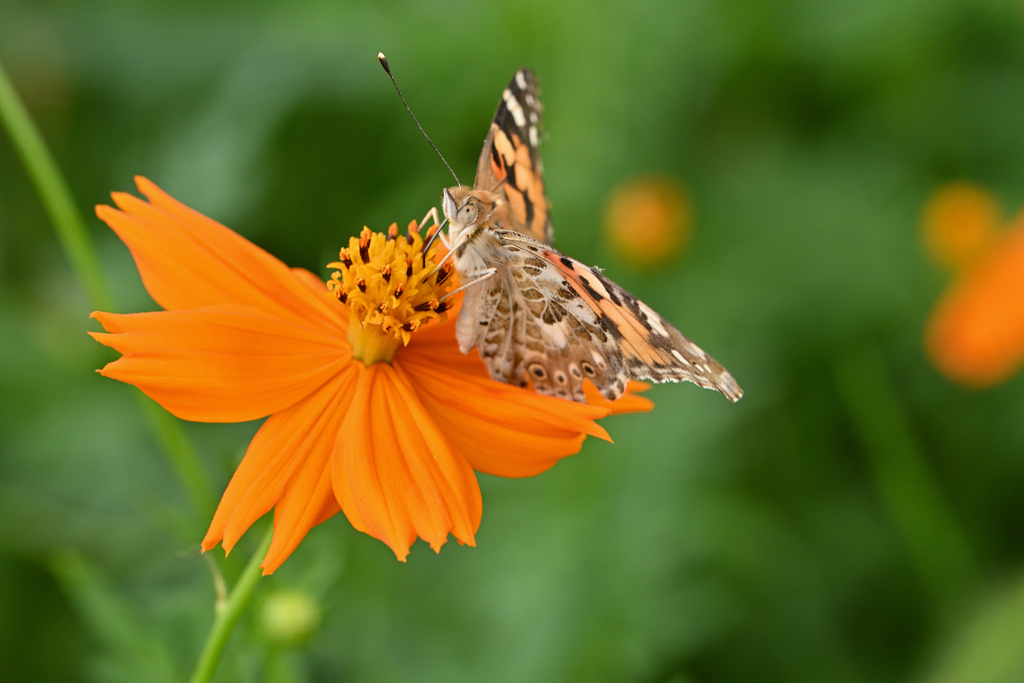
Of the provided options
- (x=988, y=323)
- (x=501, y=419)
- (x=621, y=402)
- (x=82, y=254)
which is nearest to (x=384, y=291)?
(x=501, y=419)

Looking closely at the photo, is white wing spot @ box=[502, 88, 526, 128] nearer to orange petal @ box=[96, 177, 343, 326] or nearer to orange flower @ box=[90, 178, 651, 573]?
orange flower @ box=[90, 178, 651, 573]

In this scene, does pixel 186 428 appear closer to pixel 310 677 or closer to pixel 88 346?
pixel 88 346

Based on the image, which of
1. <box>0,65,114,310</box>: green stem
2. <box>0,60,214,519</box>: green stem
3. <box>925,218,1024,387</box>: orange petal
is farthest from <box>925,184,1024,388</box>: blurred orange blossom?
<box>0,65,114,310</box>: green stem

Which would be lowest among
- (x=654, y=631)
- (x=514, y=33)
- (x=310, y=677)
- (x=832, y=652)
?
(x=832, y=652)

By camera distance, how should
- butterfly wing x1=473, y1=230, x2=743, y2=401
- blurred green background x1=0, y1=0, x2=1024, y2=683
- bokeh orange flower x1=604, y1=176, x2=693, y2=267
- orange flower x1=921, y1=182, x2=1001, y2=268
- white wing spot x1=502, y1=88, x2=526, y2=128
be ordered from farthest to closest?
orange flower x1=921, y1=182, x2=1001, y2=268 → bokeh orange flower x1=604, y1=176, x2=693, y2=267 → blurred green background x1=0, y1=0, x2=1024, y2=683 → white wing spot x1=502, y1=88, x2=526, y2=128 → butterfly wing x1=473, y1=230, x2=743, y2=401

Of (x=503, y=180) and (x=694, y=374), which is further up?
(x=503, y=180)

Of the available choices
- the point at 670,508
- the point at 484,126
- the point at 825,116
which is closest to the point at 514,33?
the point at 484,126
